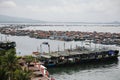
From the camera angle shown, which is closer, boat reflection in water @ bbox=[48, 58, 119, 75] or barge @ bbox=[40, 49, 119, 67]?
boat reflection in water @ bbox=[48, 58, 119, 75]

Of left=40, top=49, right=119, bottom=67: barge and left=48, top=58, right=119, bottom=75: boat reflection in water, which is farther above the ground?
left=40, top=49, right=119, bottom=67: barge

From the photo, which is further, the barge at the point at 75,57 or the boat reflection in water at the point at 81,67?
the barge at the point at 75,57

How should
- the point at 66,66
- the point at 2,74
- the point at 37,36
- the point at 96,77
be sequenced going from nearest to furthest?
the point at 2,74
the point at 96,77
the point at 66,66
the point at 37,36

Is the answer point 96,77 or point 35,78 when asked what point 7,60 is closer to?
point 35,78

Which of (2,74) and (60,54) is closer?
(2,74)

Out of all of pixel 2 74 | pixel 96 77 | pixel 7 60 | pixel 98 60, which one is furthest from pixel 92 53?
pixel 2 74

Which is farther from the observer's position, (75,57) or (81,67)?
(75,57)

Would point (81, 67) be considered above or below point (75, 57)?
below

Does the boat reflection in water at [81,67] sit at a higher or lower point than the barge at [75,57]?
lower
